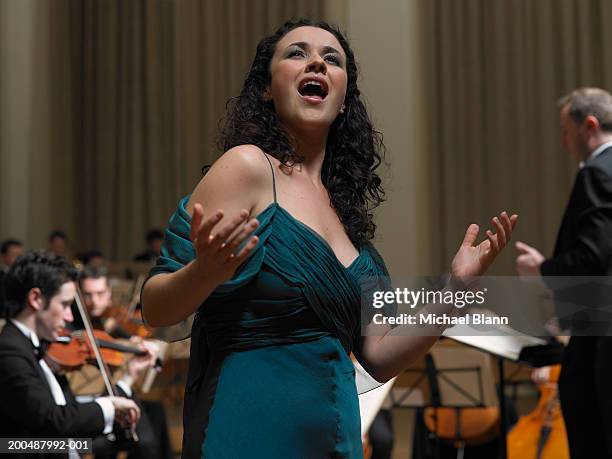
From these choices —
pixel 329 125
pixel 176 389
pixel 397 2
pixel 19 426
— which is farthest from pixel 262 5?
pixel 329 125

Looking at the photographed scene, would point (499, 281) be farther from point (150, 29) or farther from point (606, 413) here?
point (150, 29)

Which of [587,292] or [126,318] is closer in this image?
[587,292]

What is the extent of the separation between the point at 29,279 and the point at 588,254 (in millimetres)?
2052

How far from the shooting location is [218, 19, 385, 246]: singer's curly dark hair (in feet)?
5.97

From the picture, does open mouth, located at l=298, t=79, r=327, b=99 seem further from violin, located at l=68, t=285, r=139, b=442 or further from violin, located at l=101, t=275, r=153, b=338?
violin, located at l=101, t=275, r=153, b=338

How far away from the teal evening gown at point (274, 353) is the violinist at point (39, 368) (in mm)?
1813

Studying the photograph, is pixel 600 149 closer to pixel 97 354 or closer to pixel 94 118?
pixel 97 354

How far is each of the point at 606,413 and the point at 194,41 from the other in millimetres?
8279

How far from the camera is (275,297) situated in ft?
5.42

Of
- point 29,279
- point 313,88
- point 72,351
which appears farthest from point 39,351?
point 313,88

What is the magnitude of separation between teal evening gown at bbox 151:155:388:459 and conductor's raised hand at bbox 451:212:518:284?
10.3 inches

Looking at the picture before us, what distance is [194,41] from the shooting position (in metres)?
10.6

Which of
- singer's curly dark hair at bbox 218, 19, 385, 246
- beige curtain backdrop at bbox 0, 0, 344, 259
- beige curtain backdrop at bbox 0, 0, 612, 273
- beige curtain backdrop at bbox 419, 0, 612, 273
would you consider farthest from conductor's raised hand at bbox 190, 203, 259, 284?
beige curtain backdrop at bbox 0, 0, 344, 259

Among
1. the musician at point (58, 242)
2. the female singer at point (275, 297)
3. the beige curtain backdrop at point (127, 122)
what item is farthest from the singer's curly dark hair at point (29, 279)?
the beige curtain backdrop at point (127, 122)
